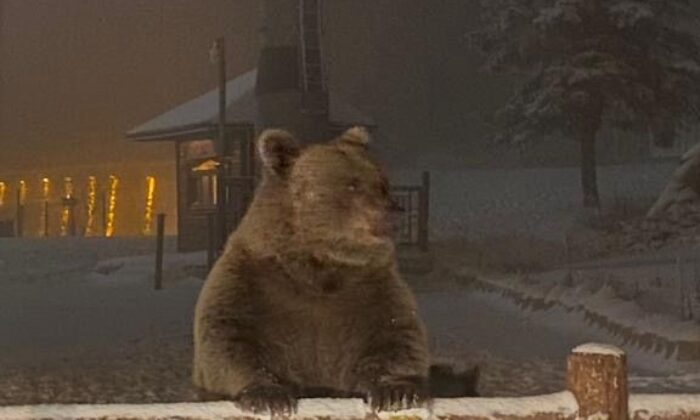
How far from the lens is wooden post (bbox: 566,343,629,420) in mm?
1274

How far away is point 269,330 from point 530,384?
4.60 ft

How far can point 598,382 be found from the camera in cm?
128

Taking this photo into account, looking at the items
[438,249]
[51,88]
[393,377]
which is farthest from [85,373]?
[393,377]

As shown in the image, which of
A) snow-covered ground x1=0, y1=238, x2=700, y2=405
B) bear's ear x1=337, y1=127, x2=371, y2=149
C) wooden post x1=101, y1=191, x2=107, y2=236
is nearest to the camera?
bear's ear x1=337, y1=127, x2=371, y2=149

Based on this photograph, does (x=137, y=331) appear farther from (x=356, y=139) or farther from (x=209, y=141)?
(x=356, y=139)

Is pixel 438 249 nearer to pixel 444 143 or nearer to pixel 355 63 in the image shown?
pixel 444 143

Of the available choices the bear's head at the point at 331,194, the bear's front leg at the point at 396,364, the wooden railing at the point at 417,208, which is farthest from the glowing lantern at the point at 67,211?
the bear's front leg at the point at 396,364

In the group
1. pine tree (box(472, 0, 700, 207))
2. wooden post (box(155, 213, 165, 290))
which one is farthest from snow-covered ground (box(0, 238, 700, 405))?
pine tree (box(472, 0, 700, 207))

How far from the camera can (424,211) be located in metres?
2.88

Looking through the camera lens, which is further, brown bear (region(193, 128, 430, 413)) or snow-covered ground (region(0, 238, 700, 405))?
snow-covered ground (region(0, 238, 700, 405))

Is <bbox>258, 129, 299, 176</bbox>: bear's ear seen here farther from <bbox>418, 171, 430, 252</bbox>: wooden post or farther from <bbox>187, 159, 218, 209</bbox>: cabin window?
<bbox>418, 171, 430, 252</bbox>: wooden post

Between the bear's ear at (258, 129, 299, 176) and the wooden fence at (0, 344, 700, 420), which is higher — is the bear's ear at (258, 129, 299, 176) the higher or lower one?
the higher one

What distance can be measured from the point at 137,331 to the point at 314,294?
1.46m

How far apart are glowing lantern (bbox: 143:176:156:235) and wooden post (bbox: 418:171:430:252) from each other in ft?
2.34
